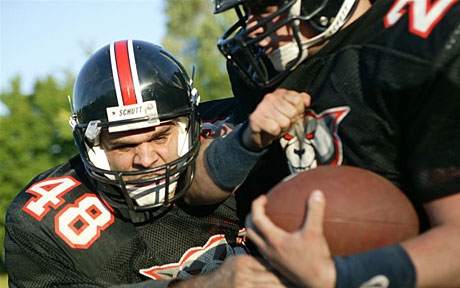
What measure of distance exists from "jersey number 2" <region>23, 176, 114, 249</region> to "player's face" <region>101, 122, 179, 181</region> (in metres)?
0.25

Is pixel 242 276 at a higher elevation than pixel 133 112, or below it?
below

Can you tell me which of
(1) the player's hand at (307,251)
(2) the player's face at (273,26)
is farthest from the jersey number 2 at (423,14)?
(1) the player's hand at (307,251)

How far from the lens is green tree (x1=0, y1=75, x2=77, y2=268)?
384 inches

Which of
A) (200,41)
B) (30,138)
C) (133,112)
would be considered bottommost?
(200,41)

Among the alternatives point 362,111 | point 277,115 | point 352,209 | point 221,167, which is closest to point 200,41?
point 221,167

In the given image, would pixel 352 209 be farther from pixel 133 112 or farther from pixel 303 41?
pixel 133 112

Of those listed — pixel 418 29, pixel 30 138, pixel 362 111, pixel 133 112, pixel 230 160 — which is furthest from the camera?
pixel 30 138

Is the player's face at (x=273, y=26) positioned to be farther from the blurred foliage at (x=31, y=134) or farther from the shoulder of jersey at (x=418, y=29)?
the blurred foliage at (x=31, y=134)

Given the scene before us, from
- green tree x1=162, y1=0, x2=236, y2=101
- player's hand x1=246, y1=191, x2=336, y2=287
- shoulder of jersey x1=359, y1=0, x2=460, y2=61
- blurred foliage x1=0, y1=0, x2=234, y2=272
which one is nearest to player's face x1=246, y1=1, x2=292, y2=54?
shoulder of jersey x1=359, y1=0, x2=460, y2=61

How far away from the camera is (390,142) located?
2.40 m

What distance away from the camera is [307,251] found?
6.79 feet

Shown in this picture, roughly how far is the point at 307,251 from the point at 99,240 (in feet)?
4.50

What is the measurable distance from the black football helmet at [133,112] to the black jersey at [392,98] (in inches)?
24.1

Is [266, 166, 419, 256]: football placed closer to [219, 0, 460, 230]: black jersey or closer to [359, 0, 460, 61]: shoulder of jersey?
[219, 0, 460, 230]: black jersey
